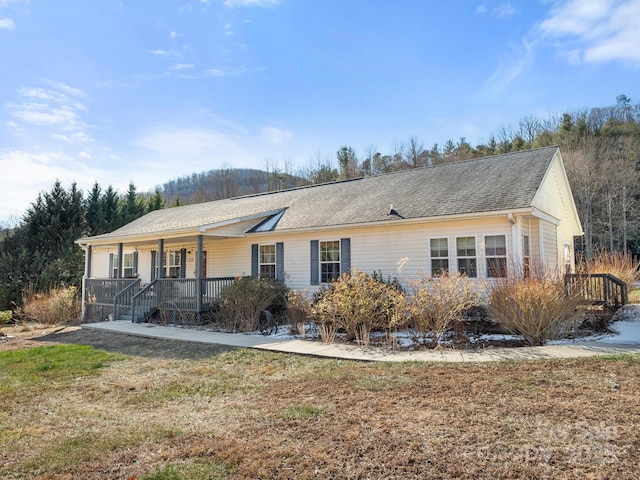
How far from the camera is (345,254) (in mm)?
13750

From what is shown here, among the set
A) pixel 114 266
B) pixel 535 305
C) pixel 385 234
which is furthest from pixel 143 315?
pixel 535 305

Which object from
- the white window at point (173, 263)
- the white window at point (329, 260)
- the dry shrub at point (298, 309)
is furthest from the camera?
the white window at point (173, 263)

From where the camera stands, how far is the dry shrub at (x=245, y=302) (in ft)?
38.4

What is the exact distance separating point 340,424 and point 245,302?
25.9 feet

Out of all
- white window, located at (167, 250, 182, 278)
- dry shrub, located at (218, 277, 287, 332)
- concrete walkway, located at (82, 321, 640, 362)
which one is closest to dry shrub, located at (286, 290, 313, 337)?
dry shrub, located at (218, 277, 287, 332)

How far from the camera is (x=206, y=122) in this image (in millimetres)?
15336

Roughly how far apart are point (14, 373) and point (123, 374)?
2.00m

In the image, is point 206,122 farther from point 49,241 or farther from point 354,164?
point 354,164

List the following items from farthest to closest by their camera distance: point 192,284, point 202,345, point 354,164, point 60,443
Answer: point 354,164 < point 192,284 < point 202,345 < point 60,443

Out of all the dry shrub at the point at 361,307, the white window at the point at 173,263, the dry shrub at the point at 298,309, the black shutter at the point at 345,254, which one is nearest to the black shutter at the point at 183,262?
the white window at the point at 173,263

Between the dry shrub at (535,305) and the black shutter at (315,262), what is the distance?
6.43 meters

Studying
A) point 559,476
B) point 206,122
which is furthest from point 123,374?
point 206,122

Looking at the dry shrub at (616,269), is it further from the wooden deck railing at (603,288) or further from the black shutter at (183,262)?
the black shutter at (183,262)

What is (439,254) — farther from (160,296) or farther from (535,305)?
(160,296)
